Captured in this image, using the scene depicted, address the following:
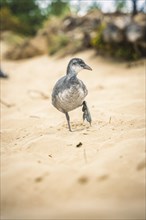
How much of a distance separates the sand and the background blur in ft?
13.3

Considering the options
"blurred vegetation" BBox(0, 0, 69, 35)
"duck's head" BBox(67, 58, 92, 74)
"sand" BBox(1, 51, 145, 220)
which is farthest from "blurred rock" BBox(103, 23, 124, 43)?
"blurred vegetation" BBox(0, 0, 69, 35)

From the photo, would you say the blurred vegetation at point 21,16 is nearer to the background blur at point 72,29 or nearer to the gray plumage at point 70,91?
the background blur at point 72,29

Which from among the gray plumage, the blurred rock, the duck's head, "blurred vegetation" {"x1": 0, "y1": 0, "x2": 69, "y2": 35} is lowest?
"blurred vegetation" {"x1": 0, "y1": 0, "x2": 69, "y2": 35}

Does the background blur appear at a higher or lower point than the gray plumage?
lower

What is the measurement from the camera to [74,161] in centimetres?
279

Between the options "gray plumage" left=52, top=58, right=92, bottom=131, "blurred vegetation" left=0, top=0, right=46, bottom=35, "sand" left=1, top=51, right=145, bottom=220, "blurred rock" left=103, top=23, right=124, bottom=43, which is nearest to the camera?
"sand" left=1, top=51, right=145, bottom=220

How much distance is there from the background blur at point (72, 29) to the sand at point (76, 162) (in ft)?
13.3

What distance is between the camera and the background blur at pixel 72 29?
9.85 metres

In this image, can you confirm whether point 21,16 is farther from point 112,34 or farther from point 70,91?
point 70,91

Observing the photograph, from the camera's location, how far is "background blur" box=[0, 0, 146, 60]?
32.3 feet

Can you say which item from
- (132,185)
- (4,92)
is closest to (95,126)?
(132,185)

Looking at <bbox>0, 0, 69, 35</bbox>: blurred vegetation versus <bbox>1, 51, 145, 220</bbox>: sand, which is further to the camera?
<bbox>0, 0, 69, 35</bbox>: blurred vegetation

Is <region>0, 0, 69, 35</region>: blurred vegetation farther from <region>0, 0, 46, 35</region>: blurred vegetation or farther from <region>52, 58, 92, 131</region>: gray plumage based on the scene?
<region>52, 58, 92, 131</region>: gray plumage

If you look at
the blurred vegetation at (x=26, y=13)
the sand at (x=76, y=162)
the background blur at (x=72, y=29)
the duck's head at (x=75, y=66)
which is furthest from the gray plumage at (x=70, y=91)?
the blurred vegetation at (x=26, y=13)
